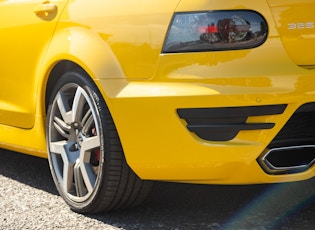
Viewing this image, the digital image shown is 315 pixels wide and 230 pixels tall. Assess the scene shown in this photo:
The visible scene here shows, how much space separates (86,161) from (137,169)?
425 mm

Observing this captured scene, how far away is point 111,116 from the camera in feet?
11.8

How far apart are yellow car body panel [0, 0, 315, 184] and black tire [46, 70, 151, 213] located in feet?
0.33

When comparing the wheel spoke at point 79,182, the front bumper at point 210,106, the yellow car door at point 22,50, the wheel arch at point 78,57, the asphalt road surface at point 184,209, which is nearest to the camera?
the front bumper at point 210,106

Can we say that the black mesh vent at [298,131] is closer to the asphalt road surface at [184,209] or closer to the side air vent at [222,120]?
the side air vent at [222,120]

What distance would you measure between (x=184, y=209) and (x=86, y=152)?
0.63 metres

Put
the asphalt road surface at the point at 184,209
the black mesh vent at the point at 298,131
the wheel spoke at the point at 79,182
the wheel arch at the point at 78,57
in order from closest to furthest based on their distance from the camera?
1. the black mesh vent at the point at 298,131
2. the wheel arch at the point at 78,57
3. the asphalt road surface at the point at 184,209
4. the wheel spoke at the point at 79,182

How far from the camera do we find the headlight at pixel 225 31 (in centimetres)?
324

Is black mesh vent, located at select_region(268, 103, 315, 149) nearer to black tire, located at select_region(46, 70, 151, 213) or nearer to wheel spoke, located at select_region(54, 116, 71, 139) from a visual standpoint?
black tire, located at select_region(46, 70, 151, 213)

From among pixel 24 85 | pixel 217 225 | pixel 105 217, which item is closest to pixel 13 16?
pixel 24 85

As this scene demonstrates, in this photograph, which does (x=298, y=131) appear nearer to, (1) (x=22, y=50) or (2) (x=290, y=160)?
(2) (x=290, y=160)

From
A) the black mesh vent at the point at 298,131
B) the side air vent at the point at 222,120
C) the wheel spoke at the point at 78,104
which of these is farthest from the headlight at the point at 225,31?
the wheel spoke at the point at 78,104

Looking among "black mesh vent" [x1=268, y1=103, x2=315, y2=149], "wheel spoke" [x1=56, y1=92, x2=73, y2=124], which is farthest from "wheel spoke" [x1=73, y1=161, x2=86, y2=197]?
"black mesh vent" [x1=268, y1=103, x2=315, y2=149]

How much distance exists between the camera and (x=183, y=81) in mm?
3268

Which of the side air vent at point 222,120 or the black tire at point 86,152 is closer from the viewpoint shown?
the side air vent at point 222,120
